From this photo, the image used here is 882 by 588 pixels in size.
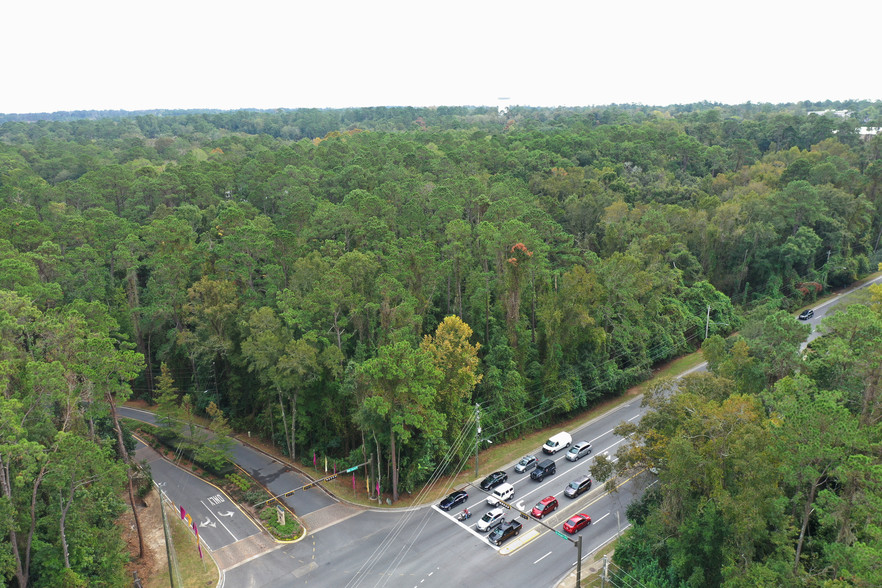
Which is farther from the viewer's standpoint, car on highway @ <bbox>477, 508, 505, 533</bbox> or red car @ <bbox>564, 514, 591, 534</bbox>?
car on highway @ <bbox>477, 508, 505, 533</bbox>

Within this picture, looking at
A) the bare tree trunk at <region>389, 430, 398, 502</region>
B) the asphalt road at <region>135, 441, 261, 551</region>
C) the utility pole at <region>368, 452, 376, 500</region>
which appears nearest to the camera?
the asphalt road at <region>135, 441, 261, 551</region>

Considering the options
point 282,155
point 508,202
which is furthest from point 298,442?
point 282,155

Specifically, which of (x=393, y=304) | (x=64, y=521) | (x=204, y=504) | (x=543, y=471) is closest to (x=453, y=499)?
(x=543, y=471)

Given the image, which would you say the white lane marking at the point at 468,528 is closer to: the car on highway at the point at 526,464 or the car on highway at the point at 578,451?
the car on highway at the point at 526,464

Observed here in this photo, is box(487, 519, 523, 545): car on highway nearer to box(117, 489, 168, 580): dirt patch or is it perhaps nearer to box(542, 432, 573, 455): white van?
box(542, 432, 573, 455): white van

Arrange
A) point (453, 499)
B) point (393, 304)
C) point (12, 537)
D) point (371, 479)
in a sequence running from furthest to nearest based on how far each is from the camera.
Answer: point (393, 304), point (371, 479), point (453, 499), point (12, 537)

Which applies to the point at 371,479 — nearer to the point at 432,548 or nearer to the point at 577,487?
the point at 432,548

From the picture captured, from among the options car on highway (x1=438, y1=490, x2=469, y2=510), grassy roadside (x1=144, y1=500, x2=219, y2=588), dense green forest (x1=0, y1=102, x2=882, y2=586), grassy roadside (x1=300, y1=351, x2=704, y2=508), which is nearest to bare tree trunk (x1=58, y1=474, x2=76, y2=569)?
dense green forest (x1=0, y1=102, x2=882, y2=586)
